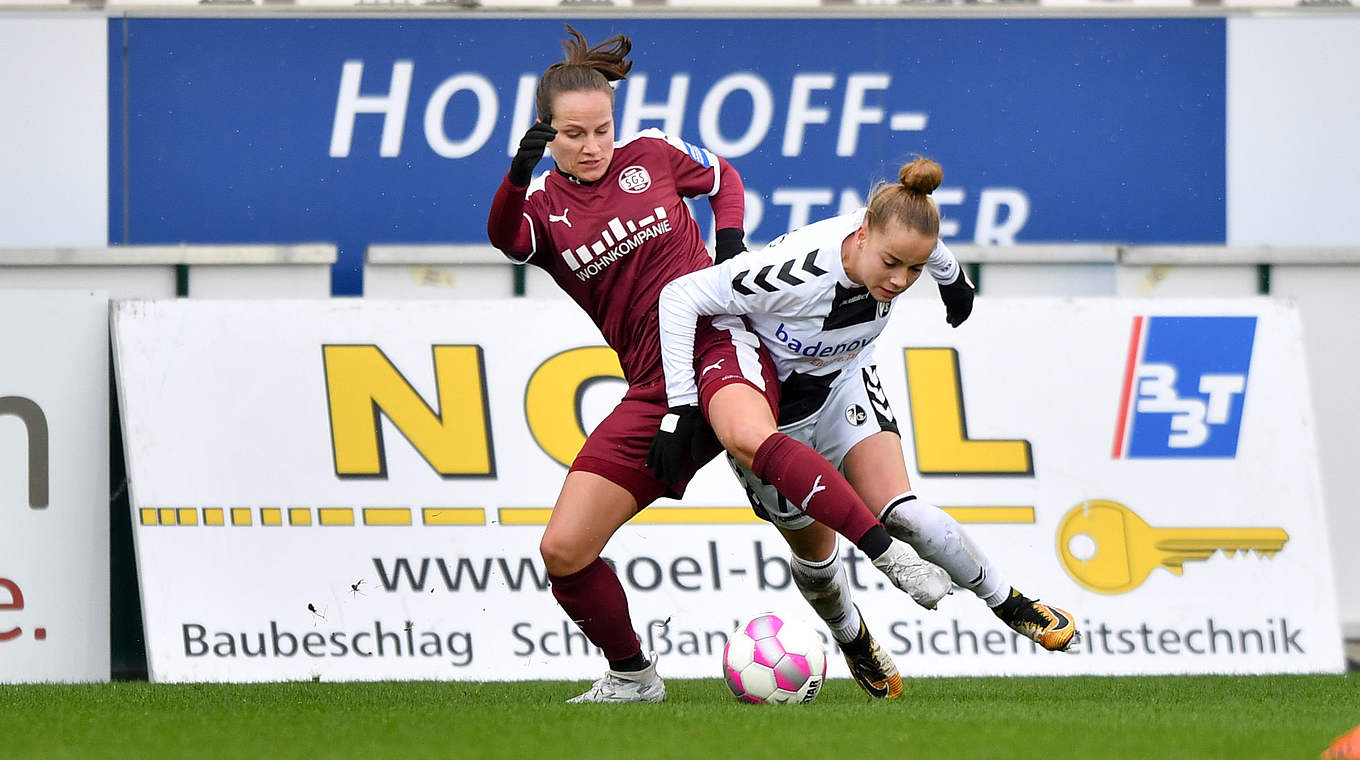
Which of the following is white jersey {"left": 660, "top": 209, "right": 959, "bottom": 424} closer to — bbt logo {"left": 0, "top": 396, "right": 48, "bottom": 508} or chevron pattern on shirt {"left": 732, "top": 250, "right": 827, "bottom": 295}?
chevron pattern on shirt {"left": 732, "top": 250, "right": 827, "bottom": 295}

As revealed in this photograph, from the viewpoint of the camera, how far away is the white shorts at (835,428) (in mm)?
5090

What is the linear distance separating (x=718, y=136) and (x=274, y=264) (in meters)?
2.22

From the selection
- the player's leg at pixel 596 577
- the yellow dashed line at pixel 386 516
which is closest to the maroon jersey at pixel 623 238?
the player's leg at pixel 596 577

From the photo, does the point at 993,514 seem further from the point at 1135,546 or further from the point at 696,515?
the point at 696,515

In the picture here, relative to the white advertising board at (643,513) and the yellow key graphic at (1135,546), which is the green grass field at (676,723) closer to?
the white advertising board at (643,513)

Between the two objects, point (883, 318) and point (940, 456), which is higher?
point (883, 318)

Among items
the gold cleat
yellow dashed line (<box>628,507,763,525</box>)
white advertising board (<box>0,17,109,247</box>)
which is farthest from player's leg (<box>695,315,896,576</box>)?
white advertising board (<box>0,17,109,247</box>)

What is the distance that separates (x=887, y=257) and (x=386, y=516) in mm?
2981

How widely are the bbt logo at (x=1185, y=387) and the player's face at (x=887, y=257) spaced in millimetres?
2622

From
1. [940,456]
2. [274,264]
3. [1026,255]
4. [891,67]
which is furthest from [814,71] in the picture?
[274,264]

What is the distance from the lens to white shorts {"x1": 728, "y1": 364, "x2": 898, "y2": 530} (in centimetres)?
509

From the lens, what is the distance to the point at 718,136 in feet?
26.7

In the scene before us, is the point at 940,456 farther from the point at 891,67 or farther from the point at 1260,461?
the point at 891,67

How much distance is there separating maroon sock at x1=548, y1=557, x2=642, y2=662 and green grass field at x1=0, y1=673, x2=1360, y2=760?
0.25 meters
